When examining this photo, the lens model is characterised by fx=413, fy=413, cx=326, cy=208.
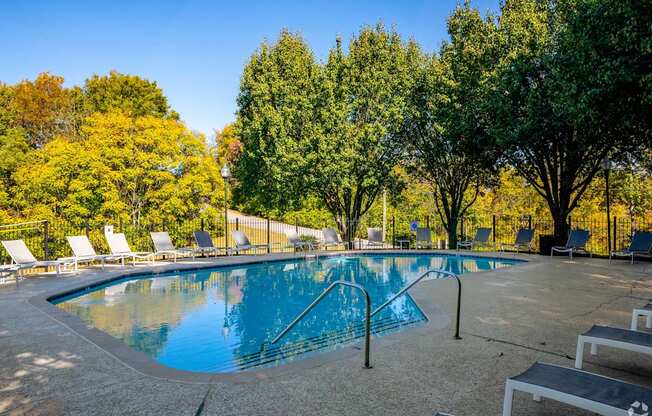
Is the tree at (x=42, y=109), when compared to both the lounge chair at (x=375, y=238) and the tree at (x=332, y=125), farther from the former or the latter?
the lounge chair at (x=375, y=238)

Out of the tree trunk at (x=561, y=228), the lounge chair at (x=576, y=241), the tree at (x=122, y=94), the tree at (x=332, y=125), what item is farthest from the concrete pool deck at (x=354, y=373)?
the tree at (x=122, y=94)

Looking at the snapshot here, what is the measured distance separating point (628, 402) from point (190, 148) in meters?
23.6

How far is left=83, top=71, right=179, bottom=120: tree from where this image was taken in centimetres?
2827

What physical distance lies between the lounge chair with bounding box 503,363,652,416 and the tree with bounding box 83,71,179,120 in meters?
29.5

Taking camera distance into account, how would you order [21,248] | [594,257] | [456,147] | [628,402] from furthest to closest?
[456,147]
[594,257]
[21,248]
[628,402]

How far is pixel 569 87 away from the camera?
11.2 meters

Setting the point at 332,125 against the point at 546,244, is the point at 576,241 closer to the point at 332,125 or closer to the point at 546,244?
the point at 546,244

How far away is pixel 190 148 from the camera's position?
77.2 ft

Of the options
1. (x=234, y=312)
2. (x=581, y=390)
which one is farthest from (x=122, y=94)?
(x=581, y=390)

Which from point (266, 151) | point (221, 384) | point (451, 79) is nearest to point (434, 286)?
point (221, 384)

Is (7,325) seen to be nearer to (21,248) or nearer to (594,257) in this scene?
(21,248)

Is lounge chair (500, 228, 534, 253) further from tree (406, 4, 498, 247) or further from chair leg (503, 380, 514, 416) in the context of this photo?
chair leg (503, 380, 514, 416)

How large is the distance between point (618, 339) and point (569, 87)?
31.4 feet

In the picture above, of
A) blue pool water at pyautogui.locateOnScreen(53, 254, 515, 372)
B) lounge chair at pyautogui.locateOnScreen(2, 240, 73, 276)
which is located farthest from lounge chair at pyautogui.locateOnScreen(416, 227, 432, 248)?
lounge chair at pyautogui.locateOnScreen(2, 240, 73, 276)
